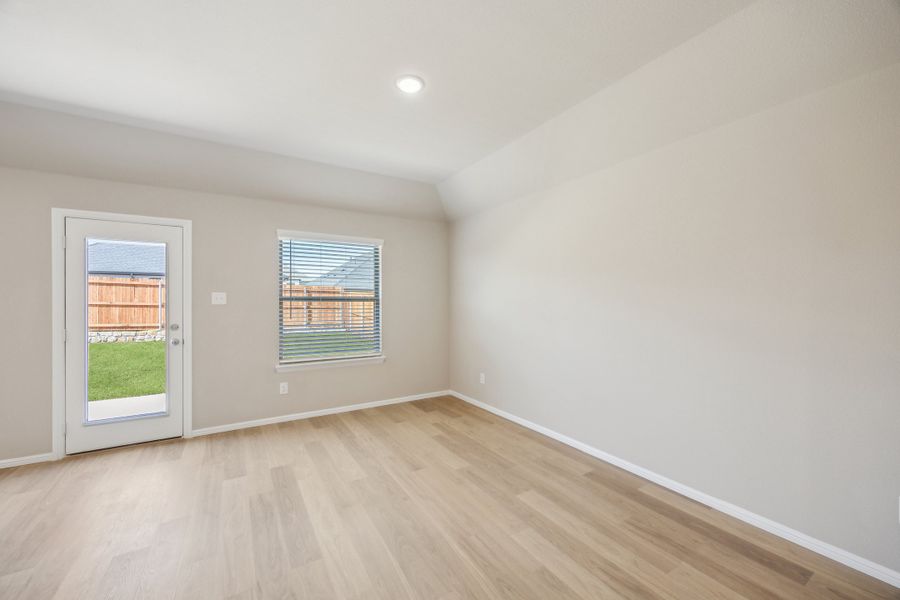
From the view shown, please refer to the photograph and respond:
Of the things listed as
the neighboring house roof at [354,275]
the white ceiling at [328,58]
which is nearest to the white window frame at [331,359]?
the neighboring house roof at [354,275]

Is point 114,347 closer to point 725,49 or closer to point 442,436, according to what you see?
point 442,436

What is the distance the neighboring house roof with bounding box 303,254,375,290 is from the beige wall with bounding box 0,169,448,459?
0.68 ft

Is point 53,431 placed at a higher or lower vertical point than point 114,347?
lower

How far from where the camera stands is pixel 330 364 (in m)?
4.20

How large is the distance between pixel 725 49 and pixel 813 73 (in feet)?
1.43

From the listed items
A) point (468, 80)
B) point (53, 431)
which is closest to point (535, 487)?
point (468, 80)

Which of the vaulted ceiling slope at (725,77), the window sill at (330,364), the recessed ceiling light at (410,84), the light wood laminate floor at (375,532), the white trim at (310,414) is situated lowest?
the light wood laminate floor at (375,532)

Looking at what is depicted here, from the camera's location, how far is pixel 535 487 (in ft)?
8.40

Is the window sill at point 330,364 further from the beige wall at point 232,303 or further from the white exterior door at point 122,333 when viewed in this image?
the white exterior door at point 122,333

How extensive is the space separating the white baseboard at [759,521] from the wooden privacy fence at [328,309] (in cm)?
262

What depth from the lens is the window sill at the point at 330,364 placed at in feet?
13.0

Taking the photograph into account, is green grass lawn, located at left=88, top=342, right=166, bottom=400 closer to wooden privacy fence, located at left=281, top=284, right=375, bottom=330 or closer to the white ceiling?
wooden privacy fence, located at left=281, top=284, right=375, bottom=330

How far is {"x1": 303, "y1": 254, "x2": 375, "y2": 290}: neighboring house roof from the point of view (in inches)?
167

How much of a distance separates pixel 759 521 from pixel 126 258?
5128 mm
